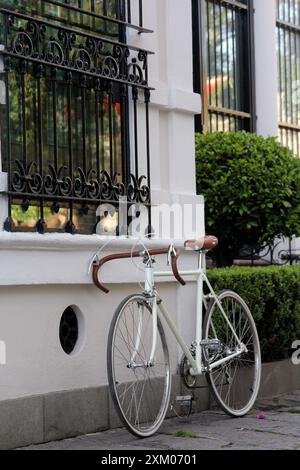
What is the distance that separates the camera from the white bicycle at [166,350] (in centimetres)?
562

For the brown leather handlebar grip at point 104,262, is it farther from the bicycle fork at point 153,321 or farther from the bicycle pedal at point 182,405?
the bicycle pedal at point 182,405

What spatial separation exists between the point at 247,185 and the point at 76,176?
2.12 metres

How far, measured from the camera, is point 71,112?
6.20 metres

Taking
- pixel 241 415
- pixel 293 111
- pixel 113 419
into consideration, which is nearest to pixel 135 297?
pixel 113 419

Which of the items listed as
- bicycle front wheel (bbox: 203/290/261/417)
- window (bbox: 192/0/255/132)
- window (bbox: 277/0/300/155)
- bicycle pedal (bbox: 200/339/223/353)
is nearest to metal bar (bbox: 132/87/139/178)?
bicycle front wheel (bbox: 203/290/261/417)

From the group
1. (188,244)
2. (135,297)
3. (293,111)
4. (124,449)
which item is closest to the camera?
(124,449)

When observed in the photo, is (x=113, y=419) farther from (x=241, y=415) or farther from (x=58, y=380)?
(x=241, y=415)

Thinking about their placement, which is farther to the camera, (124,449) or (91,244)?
(91,244)

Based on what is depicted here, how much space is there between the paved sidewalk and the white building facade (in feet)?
0.62

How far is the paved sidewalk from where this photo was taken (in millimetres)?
5344

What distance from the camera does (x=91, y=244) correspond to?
5.88 m

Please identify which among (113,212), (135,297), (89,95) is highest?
(89,95)

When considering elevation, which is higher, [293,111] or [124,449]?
[293,111]
